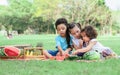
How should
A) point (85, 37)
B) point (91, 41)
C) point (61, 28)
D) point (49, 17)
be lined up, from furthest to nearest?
point (49, 17) → point (61, 28) → point (85, 37) → point (91, 41)

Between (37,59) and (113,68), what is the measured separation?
1499 mm

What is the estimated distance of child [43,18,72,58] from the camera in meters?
6.11

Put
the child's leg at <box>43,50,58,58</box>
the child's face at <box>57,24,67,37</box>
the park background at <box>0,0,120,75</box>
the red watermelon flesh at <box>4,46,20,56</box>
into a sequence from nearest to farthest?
the red watermelon flesh at <box>4,46,20,56</box>, the child's leg at <box>43,50,58,58</box>, the child's face at <box>57,24,67,37</box>, the park background at <box>0,0,120,75</box>

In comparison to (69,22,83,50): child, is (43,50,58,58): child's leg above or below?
below

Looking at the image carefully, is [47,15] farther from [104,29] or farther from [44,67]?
[44,67]

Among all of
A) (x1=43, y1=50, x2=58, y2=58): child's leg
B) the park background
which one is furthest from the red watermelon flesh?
the park background

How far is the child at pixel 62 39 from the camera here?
611 cm

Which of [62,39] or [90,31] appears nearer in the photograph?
[90,31]

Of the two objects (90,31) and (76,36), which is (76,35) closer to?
(76,36)

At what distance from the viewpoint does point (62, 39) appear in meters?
6.29

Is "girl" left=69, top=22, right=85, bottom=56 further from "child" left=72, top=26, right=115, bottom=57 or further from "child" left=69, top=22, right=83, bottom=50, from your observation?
"child" left=72, top=26, right=115, bottom=57

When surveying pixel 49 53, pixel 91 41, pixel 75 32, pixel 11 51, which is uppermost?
pixel 75 32

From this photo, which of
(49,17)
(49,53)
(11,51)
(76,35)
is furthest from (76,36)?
(49,17)

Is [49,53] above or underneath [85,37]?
underneath
